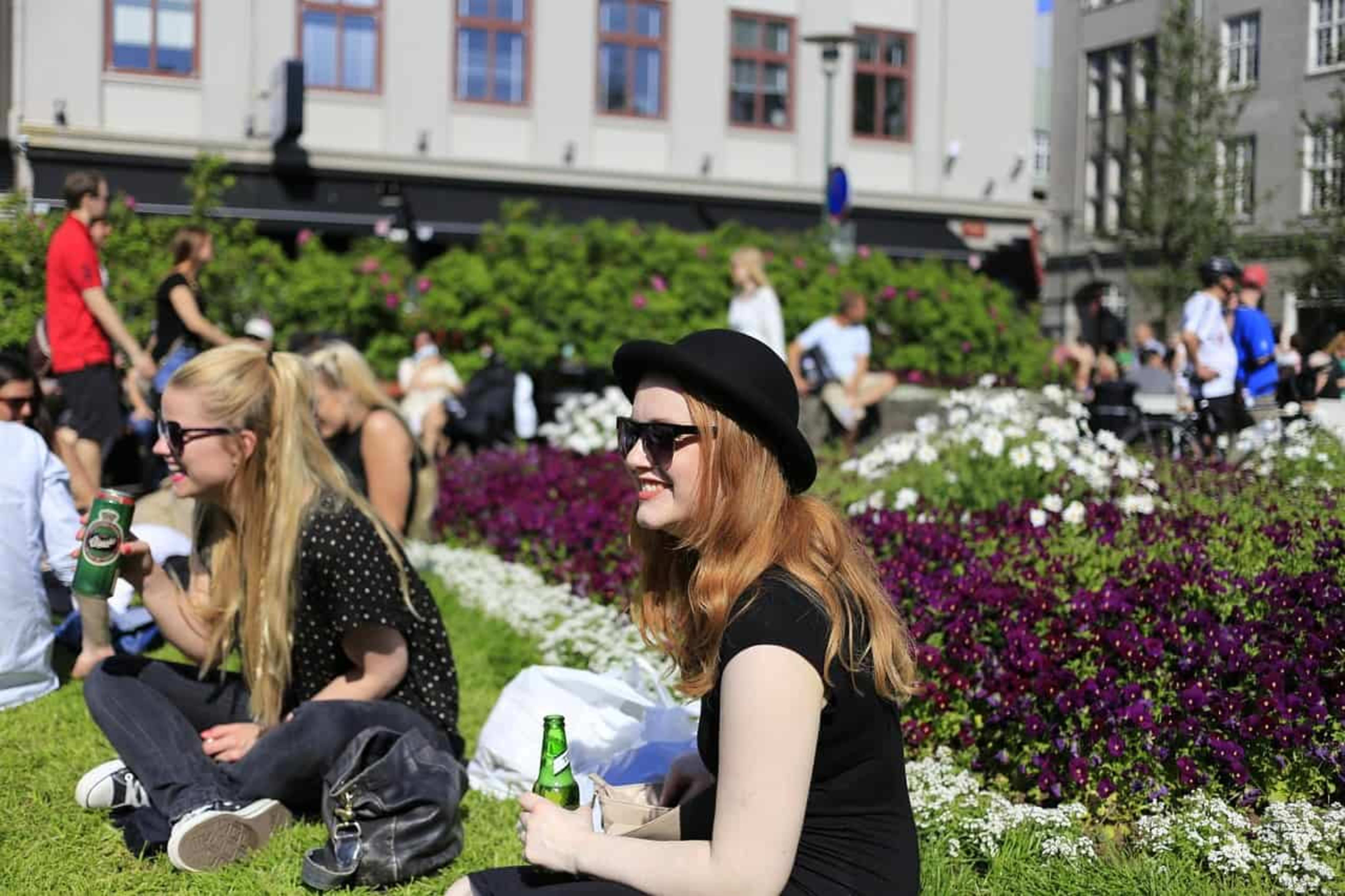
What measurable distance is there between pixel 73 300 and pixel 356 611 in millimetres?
4970

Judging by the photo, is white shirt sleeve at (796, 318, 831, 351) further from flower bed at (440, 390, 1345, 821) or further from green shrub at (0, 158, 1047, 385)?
flower bed at (440, 390, 1345, 821)

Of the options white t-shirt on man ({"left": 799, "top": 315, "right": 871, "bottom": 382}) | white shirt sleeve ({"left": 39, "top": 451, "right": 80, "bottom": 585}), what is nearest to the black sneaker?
white shirt sleeve ({"left": 39, "top": 451, "right": 80, "bottom": 585})

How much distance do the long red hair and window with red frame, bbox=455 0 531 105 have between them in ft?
71.0

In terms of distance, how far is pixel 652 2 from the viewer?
80.4 feet

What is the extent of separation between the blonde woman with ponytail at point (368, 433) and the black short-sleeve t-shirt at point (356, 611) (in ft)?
6.72

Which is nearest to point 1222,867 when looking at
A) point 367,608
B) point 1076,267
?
point 367,608

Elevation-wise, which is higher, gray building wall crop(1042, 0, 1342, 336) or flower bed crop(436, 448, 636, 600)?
gray building wall crop(1042, 0, 1342, 336)

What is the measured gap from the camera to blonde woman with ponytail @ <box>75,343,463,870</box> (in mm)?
3963

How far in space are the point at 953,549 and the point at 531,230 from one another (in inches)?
430

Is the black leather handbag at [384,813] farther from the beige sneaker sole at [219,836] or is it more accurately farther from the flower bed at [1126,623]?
the flower bed at [1126,623]

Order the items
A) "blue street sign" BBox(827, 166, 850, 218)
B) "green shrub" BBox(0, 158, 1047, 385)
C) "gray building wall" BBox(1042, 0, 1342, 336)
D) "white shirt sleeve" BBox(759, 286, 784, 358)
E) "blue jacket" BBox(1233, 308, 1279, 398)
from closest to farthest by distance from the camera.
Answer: "blue jacket" BBox(1233, 308, 1279, 398), "white shirt sleeve" BBox(759, 286, 784, 358), "blue street sign" BBox(827, 166, 850, 218), "gray building wall" BBox(1042, 0, 1342, 336), "green shrub" BBox(0, 158, 1047, 385)

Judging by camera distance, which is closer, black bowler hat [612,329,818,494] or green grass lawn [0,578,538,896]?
black bowler hat [612,329,818,494]

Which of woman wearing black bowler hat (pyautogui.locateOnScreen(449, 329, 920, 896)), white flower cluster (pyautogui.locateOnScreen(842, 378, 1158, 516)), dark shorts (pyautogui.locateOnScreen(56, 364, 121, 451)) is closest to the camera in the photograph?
woman wearing black bowler hat (pyautogui.locateOnScreen(449, 329, 920, 896))

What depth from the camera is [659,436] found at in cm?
258
